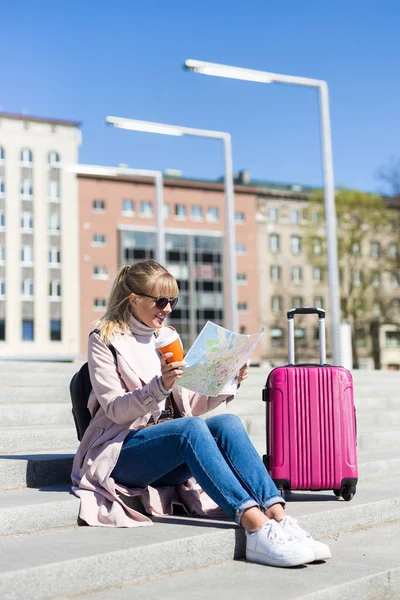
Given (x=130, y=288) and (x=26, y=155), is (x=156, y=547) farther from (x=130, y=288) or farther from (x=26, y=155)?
(x=26, y=155)

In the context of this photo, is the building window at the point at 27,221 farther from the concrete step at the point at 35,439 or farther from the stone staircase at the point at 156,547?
the stone staircase at the point at 156,547

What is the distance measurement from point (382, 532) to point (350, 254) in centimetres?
4618

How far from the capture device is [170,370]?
13.9ft

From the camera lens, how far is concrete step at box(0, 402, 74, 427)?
6.65 meters

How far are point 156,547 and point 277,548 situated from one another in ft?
1.80

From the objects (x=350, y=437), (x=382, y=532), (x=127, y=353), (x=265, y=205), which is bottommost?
(x=382, y=532)

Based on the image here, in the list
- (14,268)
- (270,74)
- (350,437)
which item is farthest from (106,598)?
(14,268)

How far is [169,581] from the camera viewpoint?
401 cm

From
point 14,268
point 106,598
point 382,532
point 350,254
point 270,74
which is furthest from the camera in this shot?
point 14,268

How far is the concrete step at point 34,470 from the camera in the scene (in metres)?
4.98

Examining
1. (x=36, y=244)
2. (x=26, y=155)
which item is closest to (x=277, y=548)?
(x=36, y=244)

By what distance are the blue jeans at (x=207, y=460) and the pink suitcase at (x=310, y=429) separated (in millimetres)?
770

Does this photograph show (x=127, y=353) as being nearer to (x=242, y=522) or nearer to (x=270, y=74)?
(x=242, y=522)

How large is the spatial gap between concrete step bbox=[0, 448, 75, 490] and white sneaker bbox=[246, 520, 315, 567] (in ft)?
4.73
